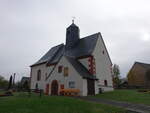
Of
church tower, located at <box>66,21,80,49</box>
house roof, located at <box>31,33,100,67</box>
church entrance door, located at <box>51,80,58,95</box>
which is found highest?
church tower, located at <box>66,21,80,49</box>

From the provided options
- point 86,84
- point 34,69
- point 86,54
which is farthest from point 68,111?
point 34,69

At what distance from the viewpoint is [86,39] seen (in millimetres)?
31047

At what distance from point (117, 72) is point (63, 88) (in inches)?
1483

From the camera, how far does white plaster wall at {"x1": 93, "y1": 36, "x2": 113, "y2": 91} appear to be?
26812 mm

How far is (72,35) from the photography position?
33312mm

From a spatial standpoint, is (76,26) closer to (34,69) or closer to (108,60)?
(108,60)

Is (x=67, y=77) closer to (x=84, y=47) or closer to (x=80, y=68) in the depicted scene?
(x=80, y=68)

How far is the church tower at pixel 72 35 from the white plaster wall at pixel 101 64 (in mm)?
6095

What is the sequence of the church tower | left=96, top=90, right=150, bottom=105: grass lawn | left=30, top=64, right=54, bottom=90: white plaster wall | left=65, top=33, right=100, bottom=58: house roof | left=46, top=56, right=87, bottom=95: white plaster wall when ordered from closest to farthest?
left=96, top=90, right=150, bottom=105: grass lawn → left=46, top=56, right=87, bottom=95: white plaster wall → left=65, top=33, right=100, bottom=58: house roof → the church tower → left=30, top=64, right=54, bottom=90: white plaster wall

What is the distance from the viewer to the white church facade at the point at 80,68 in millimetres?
23078

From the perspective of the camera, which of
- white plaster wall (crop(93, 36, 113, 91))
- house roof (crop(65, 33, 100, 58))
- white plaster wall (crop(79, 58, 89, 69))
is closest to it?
white plaster wall (crop(79, 58, 89, 69))

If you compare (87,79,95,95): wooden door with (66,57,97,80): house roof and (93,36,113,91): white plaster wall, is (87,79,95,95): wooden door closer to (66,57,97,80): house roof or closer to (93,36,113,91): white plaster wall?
(66,57,97,80): house roof

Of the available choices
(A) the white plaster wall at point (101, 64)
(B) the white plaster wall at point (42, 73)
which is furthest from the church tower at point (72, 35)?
(B) the white plaster wall at point (42, 73)

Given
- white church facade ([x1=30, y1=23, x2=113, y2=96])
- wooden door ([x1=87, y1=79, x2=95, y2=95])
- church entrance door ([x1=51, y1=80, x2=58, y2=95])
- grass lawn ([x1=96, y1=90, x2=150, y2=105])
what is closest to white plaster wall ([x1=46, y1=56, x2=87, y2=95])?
white church facade ([x1=30, y1=23, x2=113, y2=96])
